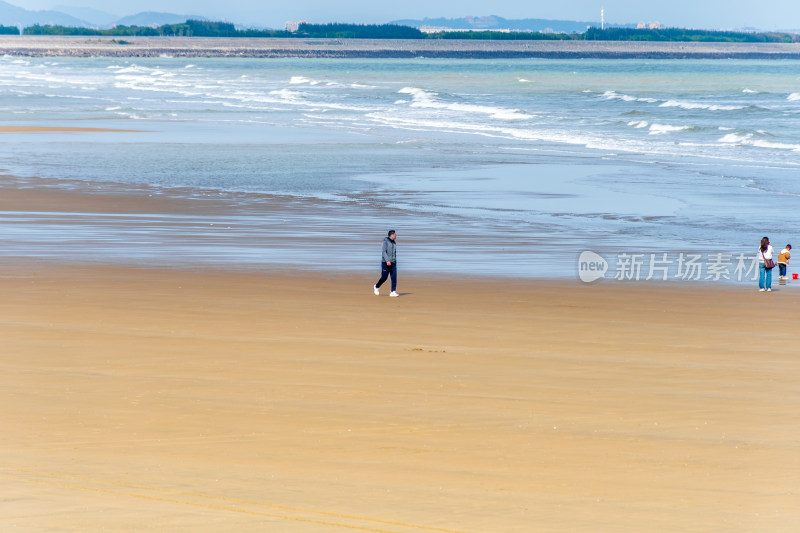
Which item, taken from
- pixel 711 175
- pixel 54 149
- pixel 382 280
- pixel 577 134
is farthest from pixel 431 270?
pixel 577 134

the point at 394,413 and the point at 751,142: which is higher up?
the point at 751,142

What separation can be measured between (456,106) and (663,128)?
18.4 meters

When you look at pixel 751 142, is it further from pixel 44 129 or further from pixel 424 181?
pixel 44 129

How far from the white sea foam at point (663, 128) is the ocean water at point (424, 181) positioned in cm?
16

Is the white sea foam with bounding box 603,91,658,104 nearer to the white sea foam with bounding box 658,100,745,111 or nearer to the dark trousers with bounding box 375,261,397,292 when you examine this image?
the white sea foam with bounding box 658,100,745,111

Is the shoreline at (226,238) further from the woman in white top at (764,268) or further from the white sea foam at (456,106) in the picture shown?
the white sea foam at (456,106)

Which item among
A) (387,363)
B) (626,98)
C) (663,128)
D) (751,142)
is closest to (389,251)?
(387,363)

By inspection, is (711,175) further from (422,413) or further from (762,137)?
(422,413)

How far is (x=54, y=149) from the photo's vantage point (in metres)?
32.4

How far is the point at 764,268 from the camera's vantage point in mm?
13023

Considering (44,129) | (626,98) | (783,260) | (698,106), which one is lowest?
(783,260)

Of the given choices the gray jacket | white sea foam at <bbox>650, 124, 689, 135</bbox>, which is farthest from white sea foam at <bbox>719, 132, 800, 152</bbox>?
the gray jacket

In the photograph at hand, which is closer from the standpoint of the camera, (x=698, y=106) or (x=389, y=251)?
(x=389, y=251)

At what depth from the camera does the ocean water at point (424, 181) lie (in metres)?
16.1
